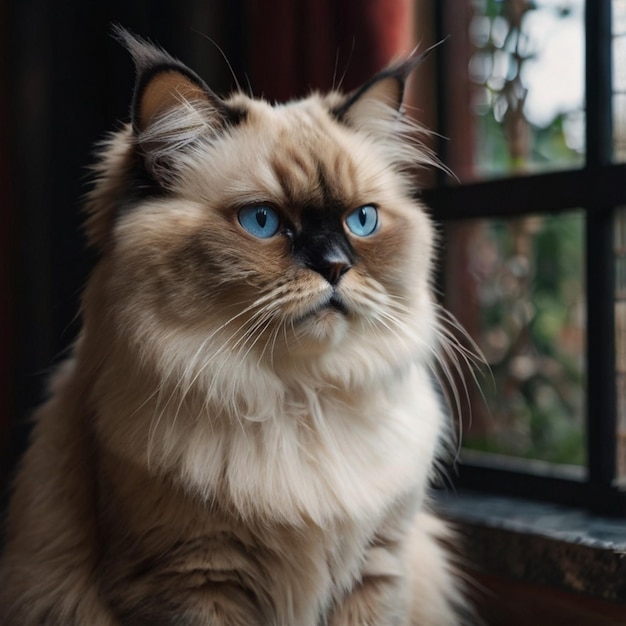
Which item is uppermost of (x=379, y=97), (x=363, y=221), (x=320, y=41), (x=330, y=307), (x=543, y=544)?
(x=320, y=41)

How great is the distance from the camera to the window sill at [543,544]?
143 cm

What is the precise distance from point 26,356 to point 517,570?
56.9 inches

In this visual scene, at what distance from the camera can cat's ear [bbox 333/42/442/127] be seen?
4.17ft

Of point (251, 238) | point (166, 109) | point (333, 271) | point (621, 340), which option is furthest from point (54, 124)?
point (621, 340)

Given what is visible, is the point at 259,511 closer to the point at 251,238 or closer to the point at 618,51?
the point at 251,238

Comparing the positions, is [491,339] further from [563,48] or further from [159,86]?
[159,86]

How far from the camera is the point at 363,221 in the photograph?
1.25 meters

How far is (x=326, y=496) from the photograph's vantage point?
3.88ft

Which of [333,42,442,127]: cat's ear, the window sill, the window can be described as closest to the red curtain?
the window

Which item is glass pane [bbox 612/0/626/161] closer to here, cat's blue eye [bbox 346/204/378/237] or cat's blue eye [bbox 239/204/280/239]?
cat's blue eye [bbox 346/204/378/237]

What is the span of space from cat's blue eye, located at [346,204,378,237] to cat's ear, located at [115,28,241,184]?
0.81ft

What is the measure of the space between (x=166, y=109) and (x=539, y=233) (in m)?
1.83

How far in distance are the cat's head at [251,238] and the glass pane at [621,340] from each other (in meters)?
0.65

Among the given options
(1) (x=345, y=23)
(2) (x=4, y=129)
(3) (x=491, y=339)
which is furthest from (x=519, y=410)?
(2) (x=4, y=129)
